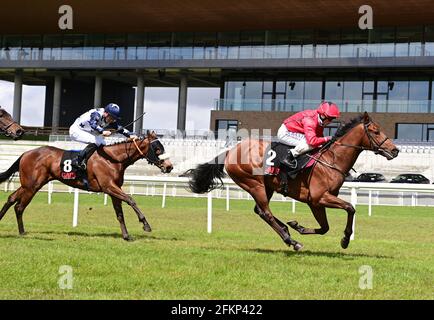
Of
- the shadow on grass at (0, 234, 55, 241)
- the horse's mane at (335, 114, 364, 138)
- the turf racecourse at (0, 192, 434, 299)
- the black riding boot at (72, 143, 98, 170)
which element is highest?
the horse's mane at (335, 114, 364, 138)

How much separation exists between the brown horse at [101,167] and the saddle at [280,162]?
1.68 metres

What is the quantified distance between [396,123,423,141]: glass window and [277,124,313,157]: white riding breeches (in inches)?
1079

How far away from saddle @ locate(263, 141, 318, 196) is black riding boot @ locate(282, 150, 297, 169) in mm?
33

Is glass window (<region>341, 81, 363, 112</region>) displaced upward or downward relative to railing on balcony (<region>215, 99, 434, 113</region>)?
upward

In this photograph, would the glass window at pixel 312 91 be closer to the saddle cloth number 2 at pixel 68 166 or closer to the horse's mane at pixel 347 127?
the saddle cloth number 2 at pixel 68 166

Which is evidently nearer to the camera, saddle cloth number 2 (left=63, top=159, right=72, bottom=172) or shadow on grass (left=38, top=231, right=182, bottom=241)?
shadow on grass (left=38, top=231, right=182, bottom=241)

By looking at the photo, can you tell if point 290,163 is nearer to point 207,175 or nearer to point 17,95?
point 207,175

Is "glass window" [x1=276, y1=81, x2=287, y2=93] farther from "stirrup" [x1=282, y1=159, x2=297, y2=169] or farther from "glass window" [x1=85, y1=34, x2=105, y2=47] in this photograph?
"stirrup" [x1=282, y1=159, x2=297, y2=169]

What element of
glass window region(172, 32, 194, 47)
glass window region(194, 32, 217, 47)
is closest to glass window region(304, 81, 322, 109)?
glass window region(194, 32, 217, 47)

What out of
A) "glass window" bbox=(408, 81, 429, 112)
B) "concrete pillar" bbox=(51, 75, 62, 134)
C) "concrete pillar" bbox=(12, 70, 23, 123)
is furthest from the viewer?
"concrete pillar" bbox=(51, 75, 62, 134)

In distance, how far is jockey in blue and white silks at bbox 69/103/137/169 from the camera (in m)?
8.28

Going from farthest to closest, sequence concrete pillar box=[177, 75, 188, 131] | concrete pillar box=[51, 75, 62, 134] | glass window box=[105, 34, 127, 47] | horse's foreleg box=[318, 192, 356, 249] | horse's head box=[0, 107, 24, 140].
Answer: concrete pillar box=[51, 75, 62, 134] < concrete pillar box=[177, 75, 188, 131] < glass window box=[105, 34, 127, 47] < horse's head box=[0, 107, 24, 140] < horse's foreleg box=[318, 192, 356, 249]

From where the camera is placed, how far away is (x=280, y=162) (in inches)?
271
